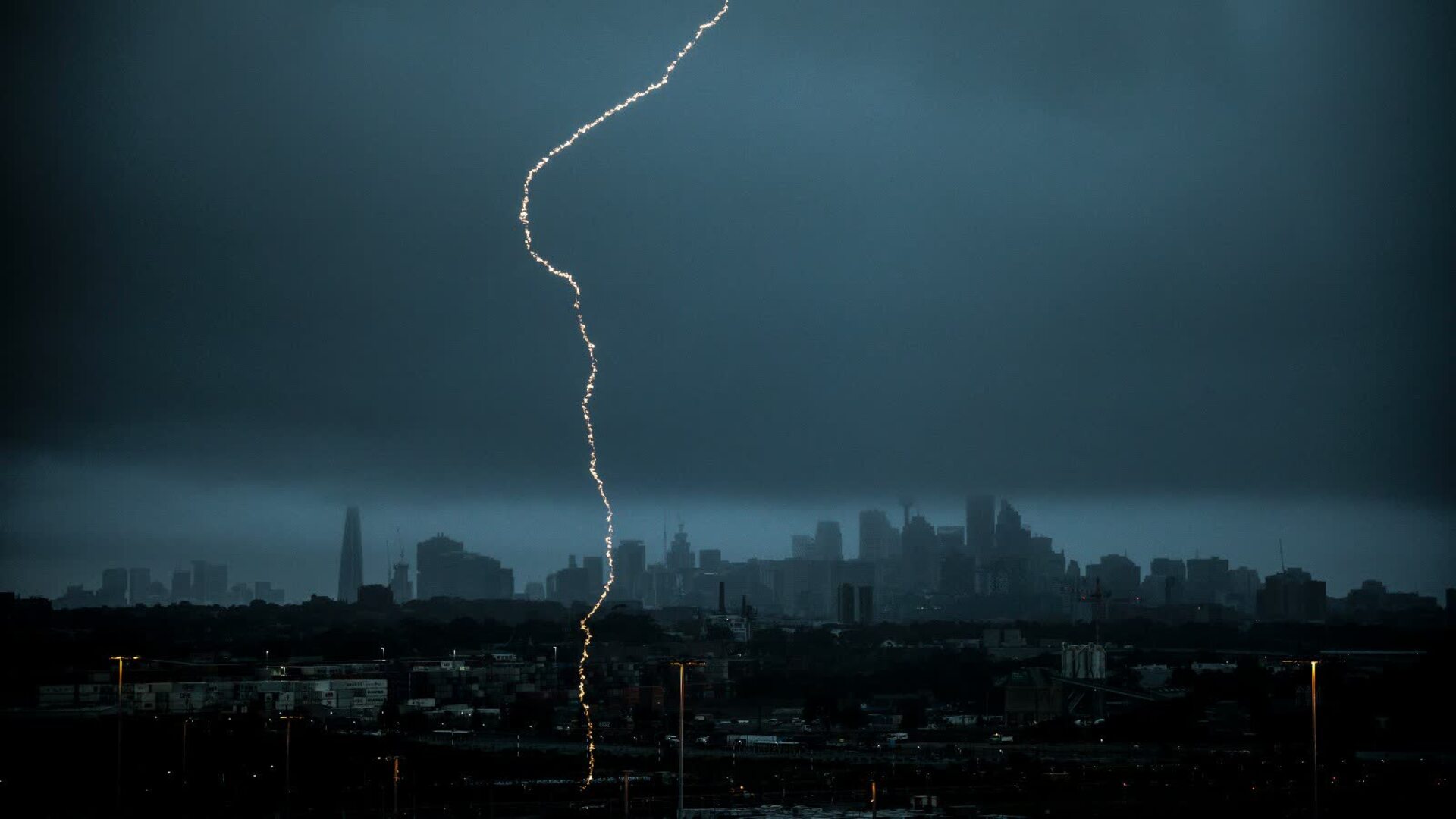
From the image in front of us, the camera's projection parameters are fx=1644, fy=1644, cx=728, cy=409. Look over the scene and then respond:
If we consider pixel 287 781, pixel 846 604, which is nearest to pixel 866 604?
pixel 846 604

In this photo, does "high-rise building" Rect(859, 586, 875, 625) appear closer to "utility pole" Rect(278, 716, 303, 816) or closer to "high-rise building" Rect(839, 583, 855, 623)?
"high-rise building" Rect(839, 583, 855, 623)

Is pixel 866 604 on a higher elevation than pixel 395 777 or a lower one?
higher

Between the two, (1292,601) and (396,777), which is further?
(1292,601)

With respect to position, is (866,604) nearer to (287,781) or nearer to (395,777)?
(287,781)

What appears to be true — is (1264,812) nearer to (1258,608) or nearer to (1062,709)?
(1062,709)

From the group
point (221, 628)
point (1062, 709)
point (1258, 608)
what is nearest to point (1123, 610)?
point (1258, 608)

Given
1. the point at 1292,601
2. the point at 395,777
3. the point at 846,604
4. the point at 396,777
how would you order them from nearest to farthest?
the point at 396,777
the point at 395,777
the point at 1292,601
the point at 846,604

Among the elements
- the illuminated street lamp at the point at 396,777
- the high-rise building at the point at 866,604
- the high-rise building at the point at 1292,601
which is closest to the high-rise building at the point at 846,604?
the high-rise building at the point at 866,604

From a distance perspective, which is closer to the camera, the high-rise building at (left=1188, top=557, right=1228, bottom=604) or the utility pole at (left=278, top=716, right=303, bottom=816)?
the utility pole at (left=278, top=716, right=303, bottom=816)

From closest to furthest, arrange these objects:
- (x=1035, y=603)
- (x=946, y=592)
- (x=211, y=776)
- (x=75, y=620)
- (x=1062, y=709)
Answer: (x=211, y=776)
(x=1062, y=709)
(x=75, y=620)
(x=1035, y=603)
(x=946, y=592)

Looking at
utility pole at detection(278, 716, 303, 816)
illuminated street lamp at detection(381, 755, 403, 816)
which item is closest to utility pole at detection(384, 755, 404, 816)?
illuminated street lamp at detection(381, 755, 403, 816)

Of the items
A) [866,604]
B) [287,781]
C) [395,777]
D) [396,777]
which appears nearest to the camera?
[396,777]
